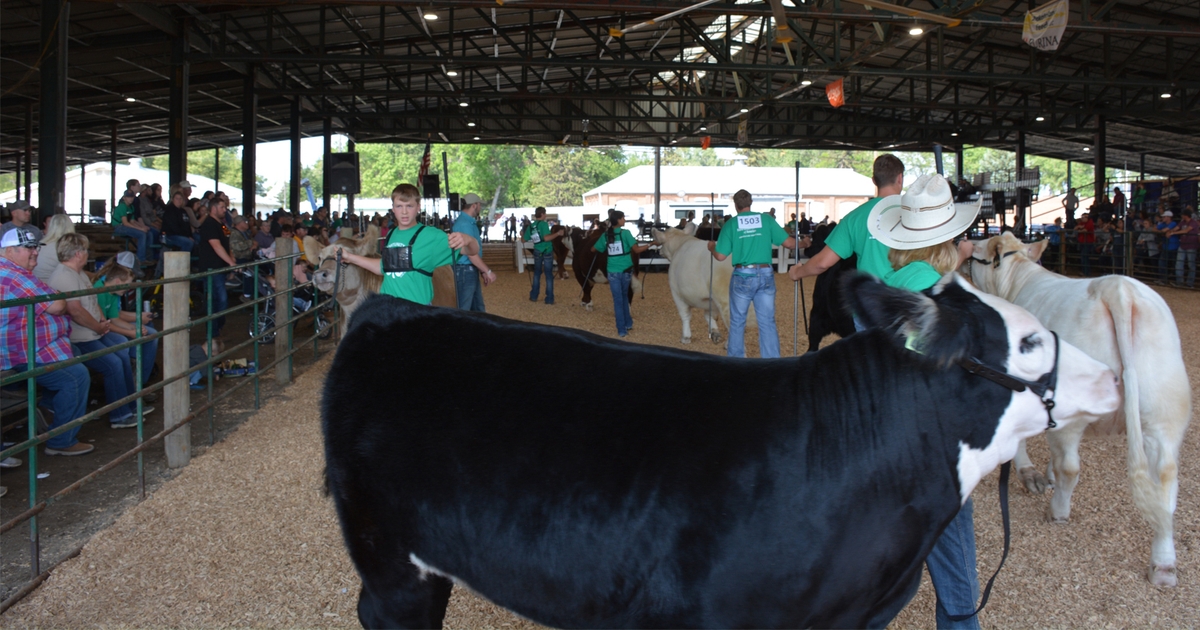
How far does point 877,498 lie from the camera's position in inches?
67.3

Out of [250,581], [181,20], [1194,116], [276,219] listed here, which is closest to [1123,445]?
[250,581]

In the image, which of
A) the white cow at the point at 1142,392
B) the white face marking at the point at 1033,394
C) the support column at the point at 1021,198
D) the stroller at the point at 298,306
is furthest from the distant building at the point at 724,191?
the white face marking at the point at 1033,394

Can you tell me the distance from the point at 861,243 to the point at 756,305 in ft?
12.3

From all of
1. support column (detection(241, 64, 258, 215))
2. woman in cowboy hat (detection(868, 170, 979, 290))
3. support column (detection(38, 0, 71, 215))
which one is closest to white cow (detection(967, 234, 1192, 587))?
woman in cowboy hat (detection(868, 170, 979, 290))

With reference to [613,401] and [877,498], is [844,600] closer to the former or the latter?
[877,498]

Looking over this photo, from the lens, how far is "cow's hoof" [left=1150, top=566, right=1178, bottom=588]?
3539mm

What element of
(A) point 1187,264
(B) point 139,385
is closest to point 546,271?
(B) point 139,385

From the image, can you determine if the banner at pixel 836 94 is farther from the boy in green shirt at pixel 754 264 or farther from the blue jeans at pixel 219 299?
the blue jeans at pixel 219 299

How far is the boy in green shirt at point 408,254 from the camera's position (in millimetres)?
4820

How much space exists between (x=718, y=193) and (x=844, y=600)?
44.7m

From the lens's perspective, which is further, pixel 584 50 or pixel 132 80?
pixel 584 50

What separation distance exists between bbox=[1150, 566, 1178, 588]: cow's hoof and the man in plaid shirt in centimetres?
563

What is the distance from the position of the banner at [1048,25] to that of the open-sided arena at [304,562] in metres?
6.13

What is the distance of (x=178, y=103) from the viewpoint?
643 inches
